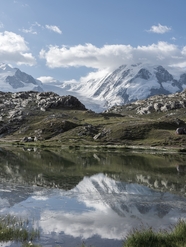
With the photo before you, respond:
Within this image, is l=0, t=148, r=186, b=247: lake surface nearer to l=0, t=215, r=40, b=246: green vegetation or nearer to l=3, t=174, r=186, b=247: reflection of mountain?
l=3, t=174, r=186, b=247: reflection of mountain

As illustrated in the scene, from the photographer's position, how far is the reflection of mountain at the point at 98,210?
2516cm

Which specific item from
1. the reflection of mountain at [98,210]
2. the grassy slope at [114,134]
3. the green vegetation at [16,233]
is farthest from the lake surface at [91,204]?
the grassy slope at [114,134]

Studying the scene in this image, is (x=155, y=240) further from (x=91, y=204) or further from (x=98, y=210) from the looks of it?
(x=91, y=204)

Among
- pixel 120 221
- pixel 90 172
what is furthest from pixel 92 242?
pixel 90 172

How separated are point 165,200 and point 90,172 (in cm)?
2780

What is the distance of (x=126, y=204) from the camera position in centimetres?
3466

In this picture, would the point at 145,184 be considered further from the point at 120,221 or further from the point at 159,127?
the point at 159,127

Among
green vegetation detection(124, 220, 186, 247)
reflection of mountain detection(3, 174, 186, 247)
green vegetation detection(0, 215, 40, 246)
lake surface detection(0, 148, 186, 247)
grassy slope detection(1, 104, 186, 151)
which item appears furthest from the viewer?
grassy slope detection(1, 104, 186, 151)

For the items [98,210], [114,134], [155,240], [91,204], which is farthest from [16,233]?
[114,134]

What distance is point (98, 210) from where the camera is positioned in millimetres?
32031

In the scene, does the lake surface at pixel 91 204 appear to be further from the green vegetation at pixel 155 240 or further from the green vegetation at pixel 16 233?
the green vegetation at pixel 155 240

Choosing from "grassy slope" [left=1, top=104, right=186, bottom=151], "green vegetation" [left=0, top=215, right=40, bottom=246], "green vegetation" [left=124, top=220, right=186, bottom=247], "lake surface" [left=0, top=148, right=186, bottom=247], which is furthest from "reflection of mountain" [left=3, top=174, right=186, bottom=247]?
"grassy slope" [left=1, top=104, right=186, bottom=151]

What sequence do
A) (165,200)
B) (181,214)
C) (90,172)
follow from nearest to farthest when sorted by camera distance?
(181,214), (165,200), (90,172)

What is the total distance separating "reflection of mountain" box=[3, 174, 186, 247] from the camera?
991 inches
